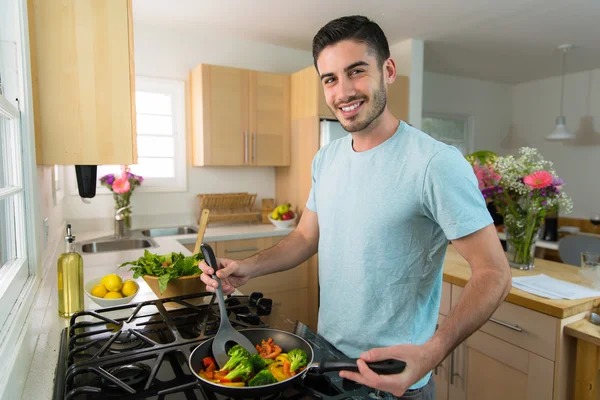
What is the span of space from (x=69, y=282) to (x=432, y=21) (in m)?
3.21

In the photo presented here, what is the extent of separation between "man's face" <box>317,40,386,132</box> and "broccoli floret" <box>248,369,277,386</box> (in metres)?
0.68

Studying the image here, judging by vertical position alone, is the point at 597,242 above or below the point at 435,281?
below

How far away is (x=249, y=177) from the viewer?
386 cm

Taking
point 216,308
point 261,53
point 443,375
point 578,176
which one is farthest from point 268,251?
point 578,176

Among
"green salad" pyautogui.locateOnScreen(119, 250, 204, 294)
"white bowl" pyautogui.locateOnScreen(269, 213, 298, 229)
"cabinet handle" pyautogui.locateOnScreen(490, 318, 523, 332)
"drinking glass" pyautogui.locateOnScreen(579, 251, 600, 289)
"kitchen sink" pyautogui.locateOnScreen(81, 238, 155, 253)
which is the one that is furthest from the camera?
"white bowl" pyautogui.locateOnScreen(269, 213, 298, 229)

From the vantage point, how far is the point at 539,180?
6.07 feet

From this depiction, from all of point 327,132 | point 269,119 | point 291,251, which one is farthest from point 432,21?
point 291,251

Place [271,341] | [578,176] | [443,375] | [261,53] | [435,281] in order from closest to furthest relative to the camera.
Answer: [271,341], [435,281], [443,375], [261,53], [578,176]

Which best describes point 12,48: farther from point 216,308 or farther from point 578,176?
point 578,176

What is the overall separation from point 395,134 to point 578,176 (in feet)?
16.6

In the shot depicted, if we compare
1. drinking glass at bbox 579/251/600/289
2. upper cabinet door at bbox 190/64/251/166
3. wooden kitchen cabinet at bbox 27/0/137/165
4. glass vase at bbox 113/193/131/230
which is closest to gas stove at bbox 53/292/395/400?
wooden kitchen cabinet at bbox 27/0/137/165

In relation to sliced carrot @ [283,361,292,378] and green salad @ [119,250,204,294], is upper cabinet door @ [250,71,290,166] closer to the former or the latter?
green salad @ [119,250,204,294]

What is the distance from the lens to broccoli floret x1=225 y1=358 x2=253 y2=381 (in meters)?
0.76

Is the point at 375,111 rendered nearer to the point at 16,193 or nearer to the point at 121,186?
the point at 16,193
